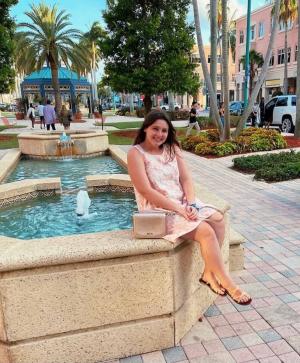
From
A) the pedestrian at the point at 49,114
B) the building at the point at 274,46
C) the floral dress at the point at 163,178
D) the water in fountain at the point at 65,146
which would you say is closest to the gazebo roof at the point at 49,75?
the pedestrian at the point at 49,114

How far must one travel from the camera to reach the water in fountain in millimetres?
12688

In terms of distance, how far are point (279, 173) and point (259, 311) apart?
5.89 metres

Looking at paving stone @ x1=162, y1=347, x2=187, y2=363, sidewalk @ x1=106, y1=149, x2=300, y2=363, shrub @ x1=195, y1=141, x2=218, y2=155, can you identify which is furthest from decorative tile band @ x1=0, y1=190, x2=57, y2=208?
shrub @ x1=195, y1=141, x2=218, y2=155

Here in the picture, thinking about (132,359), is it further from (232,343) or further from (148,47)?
(148,47)

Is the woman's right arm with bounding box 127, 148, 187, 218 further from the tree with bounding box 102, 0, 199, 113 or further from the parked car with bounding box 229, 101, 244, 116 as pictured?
the parked car with bounding box 229, 101, 244, 116

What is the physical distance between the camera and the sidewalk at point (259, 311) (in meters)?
2.84

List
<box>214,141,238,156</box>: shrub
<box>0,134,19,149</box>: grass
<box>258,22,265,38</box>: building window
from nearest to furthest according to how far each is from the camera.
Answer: <box>214,141,238,156</box>: shrub < <box>0,134,19,149</box>: grass < <box>258,22,265,38</box>: building window

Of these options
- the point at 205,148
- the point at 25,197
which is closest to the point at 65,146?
the point at 205,148

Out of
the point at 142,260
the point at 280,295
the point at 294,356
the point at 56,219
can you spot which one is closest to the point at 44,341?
the point at 142,260

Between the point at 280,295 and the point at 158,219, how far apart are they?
171 centimetres

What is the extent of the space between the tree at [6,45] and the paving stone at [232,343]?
18305 mm

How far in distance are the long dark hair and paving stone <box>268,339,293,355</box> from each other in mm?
1739

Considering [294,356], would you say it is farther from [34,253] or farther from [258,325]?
[34,253]

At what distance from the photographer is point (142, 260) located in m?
2.71
